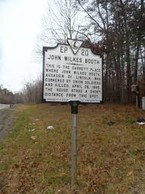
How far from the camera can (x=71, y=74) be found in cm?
657

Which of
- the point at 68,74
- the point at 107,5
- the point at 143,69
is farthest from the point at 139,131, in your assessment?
the point at 143,69

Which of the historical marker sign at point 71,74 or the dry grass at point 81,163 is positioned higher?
the historical marker sign at point 71,74

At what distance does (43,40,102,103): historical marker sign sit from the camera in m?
6.43

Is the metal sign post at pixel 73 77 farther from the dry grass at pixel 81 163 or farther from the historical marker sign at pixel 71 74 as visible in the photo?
the dry grass at pixel 81 163

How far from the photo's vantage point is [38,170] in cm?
768

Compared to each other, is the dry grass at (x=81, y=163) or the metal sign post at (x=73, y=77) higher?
the metal sign post at (x=73, y=77)

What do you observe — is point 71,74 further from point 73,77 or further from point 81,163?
point 81,163

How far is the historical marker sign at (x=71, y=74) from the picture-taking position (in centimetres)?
643

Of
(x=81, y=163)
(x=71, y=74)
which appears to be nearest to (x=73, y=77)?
(x=71, y=74)

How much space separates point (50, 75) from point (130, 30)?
12898 mm

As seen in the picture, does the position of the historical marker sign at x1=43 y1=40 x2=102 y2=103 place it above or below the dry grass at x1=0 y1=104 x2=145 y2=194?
above

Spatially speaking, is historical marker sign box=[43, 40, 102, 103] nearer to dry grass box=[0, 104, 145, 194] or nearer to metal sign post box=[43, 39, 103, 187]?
metal sign post box=[43, 39, 103, 187]

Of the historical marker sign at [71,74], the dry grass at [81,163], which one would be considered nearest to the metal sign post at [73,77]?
the historical marker sign at [71,74]

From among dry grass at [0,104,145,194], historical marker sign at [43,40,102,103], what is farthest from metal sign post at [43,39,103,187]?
dry grass at [0,104,145,194]
